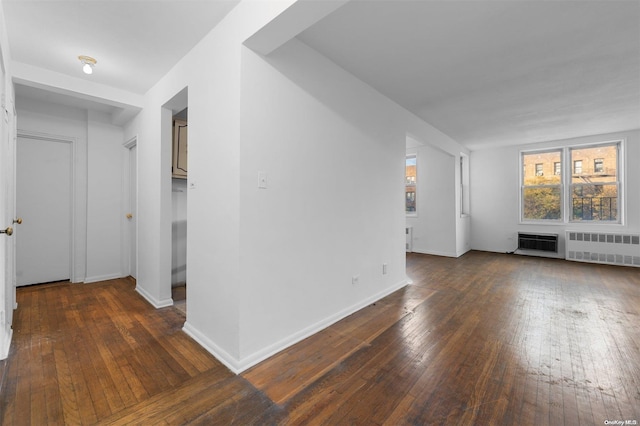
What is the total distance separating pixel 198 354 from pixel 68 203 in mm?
3600

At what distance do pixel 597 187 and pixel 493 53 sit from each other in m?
5.32

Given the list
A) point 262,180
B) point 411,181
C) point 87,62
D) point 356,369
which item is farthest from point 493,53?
point 411,181

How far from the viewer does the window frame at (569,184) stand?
557cm

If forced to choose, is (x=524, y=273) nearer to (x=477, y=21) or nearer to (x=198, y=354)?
(x=477, y=21)

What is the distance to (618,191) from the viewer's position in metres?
5.62

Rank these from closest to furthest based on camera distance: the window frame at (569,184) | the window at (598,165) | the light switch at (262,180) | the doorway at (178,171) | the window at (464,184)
Result: the light switch at (262,180), the doorway at (178,171), the window frame at (569,184), the window at (598,165), the window at (464,184)

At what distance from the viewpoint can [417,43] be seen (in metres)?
2.47

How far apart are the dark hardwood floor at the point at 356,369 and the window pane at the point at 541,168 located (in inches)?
147

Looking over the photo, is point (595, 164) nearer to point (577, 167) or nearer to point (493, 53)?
point (577, 167)

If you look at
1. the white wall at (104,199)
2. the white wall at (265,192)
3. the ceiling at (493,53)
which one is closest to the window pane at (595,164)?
the ceiling at (493,53)

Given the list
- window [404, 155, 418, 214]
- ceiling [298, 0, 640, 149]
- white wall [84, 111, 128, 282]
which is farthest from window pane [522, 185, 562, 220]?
white wall [84, 111, 128, 282]

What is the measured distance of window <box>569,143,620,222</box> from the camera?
5.69 metres

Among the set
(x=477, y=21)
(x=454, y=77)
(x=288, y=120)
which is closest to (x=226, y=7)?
(x=288, y=120)

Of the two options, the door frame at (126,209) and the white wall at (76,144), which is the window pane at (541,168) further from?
the white wall at (76,144)
